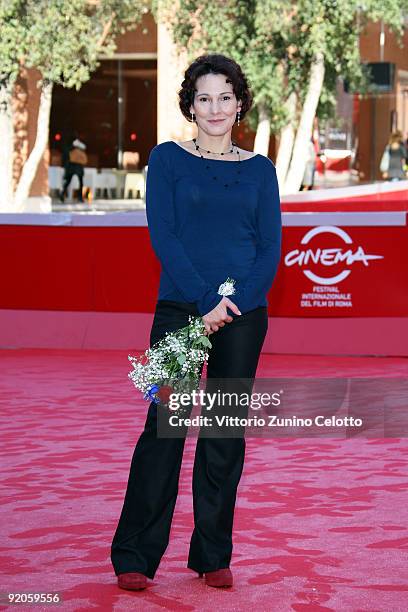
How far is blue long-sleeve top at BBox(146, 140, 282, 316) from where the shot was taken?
199 inches

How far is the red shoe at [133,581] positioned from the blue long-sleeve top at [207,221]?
1017 mm

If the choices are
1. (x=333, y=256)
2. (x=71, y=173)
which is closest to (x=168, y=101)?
(x=71, y=173)

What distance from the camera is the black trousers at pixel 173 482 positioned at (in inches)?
203

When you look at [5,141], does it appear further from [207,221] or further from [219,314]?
[219,314]

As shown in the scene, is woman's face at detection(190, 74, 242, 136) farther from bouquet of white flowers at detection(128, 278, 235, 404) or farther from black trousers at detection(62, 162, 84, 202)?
Result: black trousers at detection(62, 162, 84, 202)

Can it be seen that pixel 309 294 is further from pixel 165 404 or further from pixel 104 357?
pixel 165 404

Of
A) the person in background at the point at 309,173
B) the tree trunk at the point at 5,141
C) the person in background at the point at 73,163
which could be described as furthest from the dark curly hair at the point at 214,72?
the person in background at the point at 73,163

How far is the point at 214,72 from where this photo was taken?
16.9 ft

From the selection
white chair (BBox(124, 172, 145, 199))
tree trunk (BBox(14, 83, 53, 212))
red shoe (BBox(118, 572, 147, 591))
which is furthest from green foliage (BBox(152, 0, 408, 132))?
red shoe (BBox(118, 572, 147, 591))

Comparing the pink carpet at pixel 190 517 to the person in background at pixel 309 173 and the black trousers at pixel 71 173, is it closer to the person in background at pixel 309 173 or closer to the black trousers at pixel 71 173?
the person in background at pixel 309 173

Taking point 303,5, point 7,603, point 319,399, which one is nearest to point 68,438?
point 319,399

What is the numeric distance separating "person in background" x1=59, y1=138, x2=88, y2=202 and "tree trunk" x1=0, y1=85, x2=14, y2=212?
6684mm

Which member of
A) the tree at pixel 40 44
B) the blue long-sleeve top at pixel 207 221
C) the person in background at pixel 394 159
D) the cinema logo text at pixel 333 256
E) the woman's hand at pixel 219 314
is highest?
the tree at pixel 40 44

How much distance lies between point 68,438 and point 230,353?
3.94 meters
